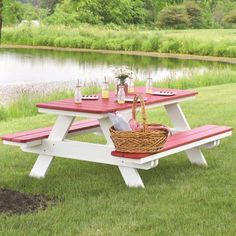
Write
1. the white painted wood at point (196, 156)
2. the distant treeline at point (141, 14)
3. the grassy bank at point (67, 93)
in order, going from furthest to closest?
1. the distant treeline at point (141, 14)
2. the grassy bank at point (67, 93)
3. the white painted wood at point (196, 156)

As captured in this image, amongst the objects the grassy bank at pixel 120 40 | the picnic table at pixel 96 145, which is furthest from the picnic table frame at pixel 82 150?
the grassy bank at pixel 120 40

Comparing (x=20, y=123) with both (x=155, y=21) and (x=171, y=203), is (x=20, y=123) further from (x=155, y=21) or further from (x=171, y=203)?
(x=155, y=21)

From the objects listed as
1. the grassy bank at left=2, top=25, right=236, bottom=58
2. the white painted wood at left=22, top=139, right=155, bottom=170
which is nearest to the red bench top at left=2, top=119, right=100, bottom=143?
the white painted wood at left=22, top=139, right=155, bottom=170

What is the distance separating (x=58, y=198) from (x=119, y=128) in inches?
32.1

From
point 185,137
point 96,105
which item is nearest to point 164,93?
point 185,137

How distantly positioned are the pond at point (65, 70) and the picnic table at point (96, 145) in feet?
27.9

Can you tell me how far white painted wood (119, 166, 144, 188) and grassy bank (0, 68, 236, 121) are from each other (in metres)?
6.08

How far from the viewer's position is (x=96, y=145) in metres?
6.07

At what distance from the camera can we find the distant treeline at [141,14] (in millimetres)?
45188

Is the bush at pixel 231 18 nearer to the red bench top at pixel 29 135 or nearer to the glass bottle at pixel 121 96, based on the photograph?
the red bench top at pixel 29 135

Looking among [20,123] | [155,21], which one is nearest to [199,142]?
[20,123]

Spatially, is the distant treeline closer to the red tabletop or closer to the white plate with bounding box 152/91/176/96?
the white plate with bounding box 152/91/176/96

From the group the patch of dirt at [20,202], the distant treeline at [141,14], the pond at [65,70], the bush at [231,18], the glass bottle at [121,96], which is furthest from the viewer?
the bush at [231,18]

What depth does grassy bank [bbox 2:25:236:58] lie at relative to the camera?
110 feet
